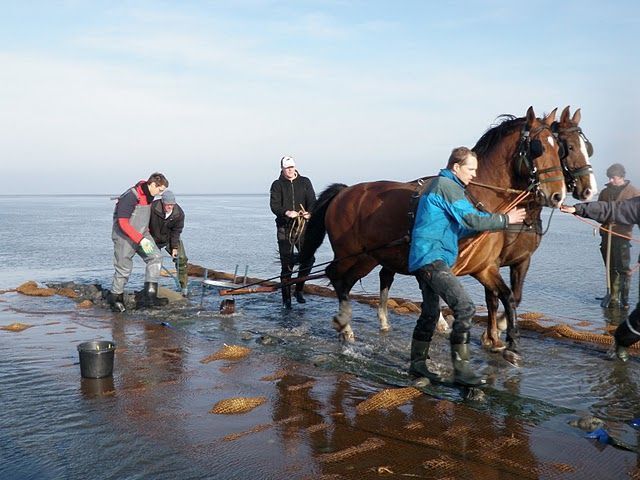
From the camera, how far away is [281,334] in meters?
7.76

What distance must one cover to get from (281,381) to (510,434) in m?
2.14

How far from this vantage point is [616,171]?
10195 millimetres

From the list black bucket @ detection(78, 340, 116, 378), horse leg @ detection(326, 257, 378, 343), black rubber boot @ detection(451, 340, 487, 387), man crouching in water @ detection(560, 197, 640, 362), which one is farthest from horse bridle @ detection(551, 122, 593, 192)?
black bucket @ detection(78, 340, 116, 378)

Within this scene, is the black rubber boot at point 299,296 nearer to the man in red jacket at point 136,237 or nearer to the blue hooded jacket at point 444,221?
the man in red jacket at point 136,237

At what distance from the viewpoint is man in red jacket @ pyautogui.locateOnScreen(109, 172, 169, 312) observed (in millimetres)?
9031

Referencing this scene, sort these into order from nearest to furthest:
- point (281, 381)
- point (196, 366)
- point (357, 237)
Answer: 1. point (281, 381)
2. point (196, 366)
3. point (357, 237)

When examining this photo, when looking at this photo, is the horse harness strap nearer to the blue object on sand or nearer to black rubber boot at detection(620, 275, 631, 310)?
the blue object on sand

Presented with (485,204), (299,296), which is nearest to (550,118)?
(485,204)

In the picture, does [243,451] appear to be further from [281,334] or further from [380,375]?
[281,334]

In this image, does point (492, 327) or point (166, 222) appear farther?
point (166, 222)

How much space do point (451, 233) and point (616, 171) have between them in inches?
241

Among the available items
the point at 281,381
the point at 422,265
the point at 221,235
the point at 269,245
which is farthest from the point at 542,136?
the point at 221,235

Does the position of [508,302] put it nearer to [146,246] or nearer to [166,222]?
[146,246]

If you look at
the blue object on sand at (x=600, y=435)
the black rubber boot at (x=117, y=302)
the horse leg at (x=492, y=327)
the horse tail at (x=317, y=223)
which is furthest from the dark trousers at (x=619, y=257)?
the black rubber boot at (x=117, y=302)
